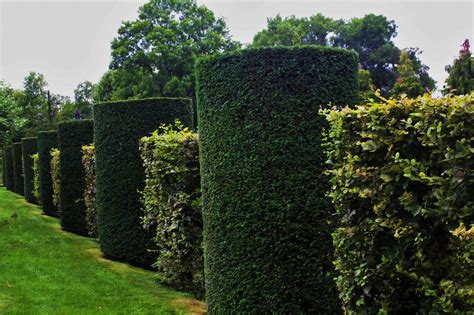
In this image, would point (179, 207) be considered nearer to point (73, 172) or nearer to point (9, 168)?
point (73, 172)

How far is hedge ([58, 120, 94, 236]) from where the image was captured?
15.3 metres

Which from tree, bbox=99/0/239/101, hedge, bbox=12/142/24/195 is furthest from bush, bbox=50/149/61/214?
tree, bbox=99/0/239/101

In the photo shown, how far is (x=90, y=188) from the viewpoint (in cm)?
1438

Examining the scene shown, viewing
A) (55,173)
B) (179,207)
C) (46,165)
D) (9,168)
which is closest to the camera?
(179,207)

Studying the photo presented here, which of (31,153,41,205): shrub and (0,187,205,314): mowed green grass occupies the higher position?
(31,153,41,205): shrub

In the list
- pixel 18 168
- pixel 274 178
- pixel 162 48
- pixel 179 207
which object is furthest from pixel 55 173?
pixel 162 48

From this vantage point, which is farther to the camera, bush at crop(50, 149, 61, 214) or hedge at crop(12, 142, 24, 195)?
hedge at crop(12, 142, 24, 195)

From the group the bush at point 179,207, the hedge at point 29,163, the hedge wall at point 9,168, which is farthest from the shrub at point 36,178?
the bush at point 179,207

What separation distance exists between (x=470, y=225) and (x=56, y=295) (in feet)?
23.4

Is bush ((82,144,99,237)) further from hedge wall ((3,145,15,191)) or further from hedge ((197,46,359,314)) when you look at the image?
hedge wall ((3,145,15,191))

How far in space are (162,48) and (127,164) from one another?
3010cm

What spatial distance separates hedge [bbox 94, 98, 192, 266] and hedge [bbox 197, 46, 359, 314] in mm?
5006

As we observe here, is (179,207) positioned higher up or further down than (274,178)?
further down

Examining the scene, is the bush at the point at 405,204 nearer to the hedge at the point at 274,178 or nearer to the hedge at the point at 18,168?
the hedge at the point at 274,178
